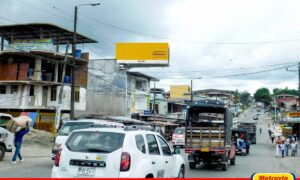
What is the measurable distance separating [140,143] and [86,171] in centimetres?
131

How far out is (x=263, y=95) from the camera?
634ft

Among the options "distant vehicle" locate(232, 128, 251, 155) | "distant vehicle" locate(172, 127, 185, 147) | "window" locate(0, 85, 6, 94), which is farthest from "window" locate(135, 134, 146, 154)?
"window" locate(0, 85, 6, 94)

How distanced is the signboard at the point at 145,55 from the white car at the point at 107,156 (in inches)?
1865

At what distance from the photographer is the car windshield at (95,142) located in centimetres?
813

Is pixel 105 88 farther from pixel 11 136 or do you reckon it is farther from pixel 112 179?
pixel 112 179

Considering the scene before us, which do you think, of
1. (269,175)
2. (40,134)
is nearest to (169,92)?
(40,134)

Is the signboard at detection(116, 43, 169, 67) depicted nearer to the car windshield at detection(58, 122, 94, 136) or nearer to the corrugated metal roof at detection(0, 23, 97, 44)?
the corrugated metal roof at detection(0, 23, 97, 44)

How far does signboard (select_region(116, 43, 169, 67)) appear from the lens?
56.2 m

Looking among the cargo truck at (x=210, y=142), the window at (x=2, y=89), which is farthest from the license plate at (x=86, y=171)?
the window at (x=2, y=89)

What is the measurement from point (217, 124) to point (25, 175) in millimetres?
10779

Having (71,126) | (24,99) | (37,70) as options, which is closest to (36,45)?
(37,70)

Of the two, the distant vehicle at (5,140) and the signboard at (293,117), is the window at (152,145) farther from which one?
the signboard at (293,117)

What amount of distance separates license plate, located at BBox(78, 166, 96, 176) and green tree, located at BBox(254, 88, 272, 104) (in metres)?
190

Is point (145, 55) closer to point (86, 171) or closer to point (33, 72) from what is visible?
point (33, 72)
